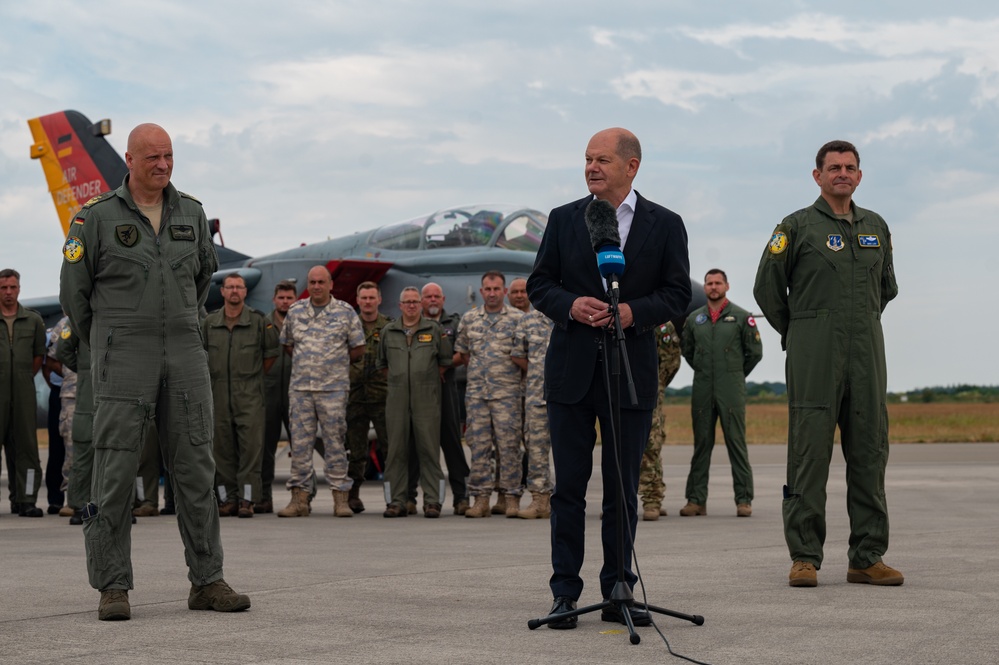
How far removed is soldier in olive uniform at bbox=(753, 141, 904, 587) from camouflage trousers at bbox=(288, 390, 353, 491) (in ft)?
17.5

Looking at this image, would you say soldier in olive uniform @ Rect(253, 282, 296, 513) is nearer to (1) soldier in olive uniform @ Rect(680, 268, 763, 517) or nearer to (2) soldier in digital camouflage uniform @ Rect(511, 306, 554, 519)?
(2) soldier in digital camouflage uniform @ Rect(511, 306, 554, 519)

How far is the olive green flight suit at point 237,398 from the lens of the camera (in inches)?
440

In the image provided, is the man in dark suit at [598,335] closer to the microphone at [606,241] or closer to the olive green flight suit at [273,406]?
the microphone at [606,241]

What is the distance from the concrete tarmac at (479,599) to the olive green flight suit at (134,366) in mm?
381

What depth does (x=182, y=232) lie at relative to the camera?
18.6ft

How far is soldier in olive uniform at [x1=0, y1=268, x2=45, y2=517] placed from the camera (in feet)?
37.7

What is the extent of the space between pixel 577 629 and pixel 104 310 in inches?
96.5

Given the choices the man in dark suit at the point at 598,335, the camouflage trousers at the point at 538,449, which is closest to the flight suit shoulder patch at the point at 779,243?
the man in dark suit at the point at 598,335

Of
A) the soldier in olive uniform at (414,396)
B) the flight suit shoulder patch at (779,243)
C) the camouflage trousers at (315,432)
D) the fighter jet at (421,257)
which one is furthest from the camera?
the fighter jet at (421,257)

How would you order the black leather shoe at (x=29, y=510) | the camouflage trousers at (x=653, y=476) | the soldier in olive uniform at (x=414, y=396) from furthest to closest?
1. the black leather shoe at (x=29, y=510)
2. the soldier in olive uniform at (x=414, y=396)
3. the camouflage trousers at (x=653, y=476)

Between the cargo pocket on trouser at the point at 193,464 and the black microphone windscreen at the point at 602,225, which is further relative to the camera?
the cargo pocket on trouser at the point at 193,464

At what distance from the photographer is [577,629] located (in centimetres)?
498

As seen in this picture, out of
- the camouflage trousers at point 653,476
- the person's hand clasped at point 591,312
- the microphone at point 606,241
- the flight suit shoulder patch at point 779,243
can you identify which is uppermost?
the flight suit shoulder patch at point 779,243

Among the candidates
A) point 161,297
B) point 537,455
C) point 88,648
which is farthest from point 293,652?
point 537,455
